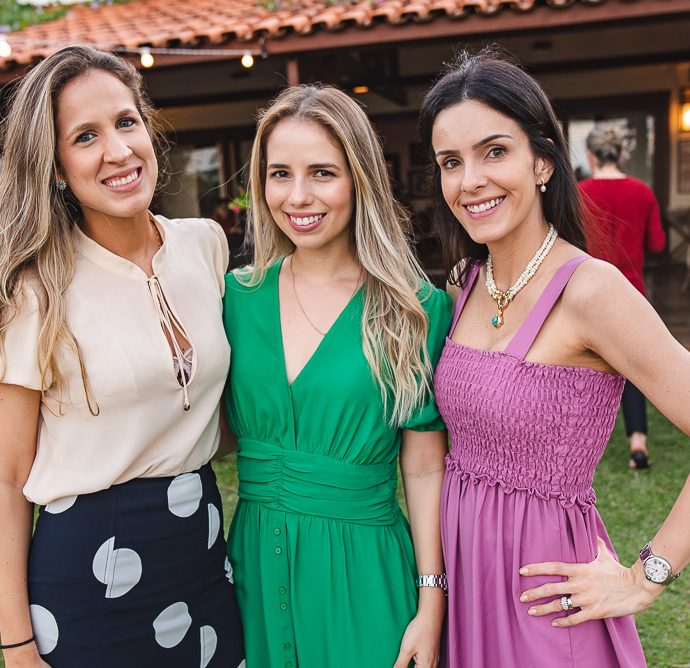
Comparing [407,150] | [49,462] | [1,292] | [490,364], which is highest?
[407,150]

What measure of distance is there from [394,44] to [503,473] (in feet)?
17.8

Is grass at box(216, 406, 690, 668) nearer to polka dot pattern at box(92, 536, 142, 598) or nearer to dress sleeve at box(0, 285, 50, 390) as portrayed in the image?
polka dot pattern at box(92, 536, 142, 598)

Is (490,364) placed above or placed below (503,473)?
above

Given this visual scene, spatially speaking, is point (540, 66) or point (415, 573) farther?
point (540, 66)

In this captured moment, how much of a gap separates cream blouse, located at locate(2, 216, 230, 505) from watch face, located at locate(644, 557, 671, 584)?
3.61 feet

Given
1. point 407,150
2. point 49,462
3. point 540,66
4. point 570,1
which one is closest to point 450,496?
point 49,462

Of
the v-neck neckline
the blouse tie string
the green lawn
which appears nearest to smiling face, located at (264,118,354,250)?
the v-neck neckline

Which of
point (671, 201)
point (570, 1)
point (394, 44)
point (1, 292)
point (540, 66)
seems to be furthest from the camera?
point (671, 201)

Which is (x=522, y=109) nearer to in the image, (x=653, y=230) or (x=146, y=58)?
(x=653, y=230)

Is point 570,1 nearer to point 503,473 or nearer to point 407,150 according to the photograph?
point 503,473

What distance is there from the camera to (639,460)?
5.23 m

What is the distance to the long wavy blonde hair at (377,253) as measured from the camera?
1.97 meters

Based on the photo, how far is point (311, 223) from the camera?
202 cm

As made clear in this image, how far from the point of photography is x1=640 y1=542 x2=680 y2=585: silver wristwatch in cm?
171
